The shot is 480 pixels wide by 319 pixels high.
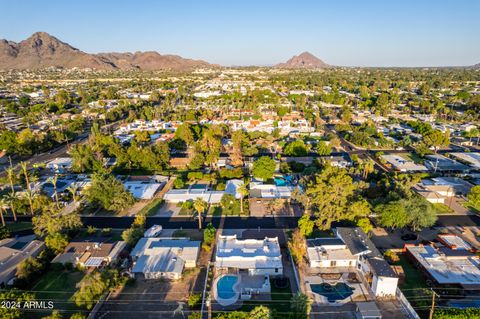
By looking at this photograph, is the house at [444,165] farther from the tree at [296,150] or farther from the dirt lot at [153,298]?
the dirt lot at [153,298]

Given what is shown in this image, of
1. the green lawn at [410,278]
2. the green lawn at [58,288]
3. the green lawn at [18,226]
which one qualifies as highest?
the green lawn at [18,226]

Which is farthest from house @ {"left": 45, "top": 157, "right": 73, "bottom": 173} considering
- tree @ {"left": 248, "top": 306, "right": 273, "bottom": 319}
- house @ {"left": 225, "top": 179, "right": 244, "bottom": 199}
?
tree @ {"left": 248, "top": 306, "right": 273, "bottom": 319}

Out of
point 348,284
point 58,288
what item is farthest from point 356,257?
point 58,288

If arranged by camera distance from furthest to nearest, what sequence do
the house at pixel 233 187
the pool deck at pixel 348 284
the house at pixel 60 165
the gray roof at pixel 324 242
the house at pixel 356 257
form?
the house at pixel 60 165, the house at pixel 233 187, the gray roof at pixel 324 242, the house at pixel 356 257, the pool deck at pixel 348 284

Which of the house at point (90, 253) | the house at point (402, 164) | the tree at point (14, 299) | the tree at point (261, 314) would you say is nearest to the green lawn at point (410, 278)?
the tree at point (261, 314)

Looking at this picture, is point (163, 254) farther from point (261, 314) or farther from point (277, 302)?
point (261, 314)

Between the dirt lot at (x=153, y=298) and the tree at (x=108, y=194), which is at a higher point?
the tree at (x=108, y=194)
